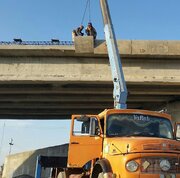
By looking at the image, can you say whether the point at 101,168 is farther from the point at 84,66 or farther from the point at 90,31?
the point at 90,31

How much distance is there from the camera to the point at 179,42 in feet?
76.3

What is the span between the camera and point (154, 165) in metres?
8.63

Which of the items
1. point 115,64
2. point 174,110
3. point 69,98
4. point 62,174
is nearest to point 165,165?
point 62,174

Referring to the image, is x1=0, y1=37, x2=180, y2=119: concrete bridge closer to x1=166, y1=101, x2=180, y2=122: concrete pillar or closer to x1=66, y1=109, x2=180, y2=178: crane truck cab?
x1=166, y1=101, x2=180, y2=122: concrete pillar

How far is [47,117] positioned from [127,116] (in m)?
27.9

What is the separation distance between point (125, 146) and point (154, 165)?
0.74 m

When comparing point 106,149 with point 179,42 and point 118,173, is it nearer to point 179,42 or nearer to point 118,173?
point 118,173

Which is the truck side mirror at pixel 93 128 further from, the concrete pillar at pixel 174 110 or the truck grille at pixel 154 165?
the concrete pillar at pixel 174 110

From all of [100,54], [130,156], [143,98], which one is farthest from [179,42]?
[130,156]

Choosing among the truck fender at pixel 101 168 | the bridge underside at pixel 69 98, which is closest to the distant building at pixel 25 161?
the bridge underside at pixel 69 98

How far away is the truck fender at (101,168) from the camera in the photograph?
899 cm

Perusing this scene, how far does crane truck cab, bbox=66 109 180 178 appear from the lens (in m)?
8.65

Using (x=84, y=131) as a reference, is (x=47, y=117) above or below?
above

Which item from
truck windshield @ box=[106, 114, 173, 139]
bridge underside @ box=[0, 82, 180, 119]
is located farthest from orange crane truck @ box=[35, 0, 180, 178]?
bridge underside @ box=[0, 82, 180, 119]
